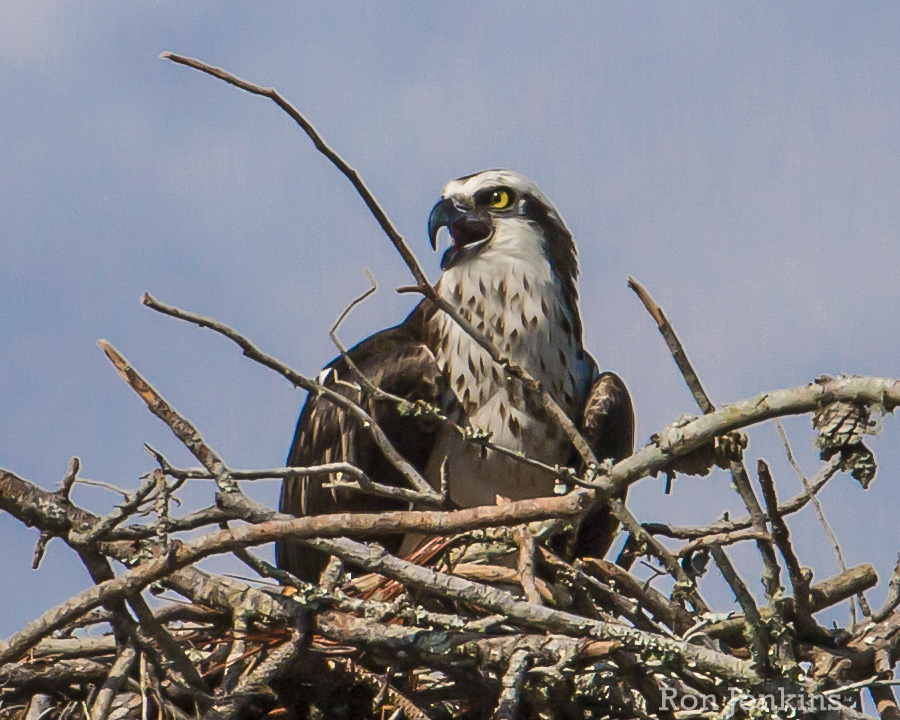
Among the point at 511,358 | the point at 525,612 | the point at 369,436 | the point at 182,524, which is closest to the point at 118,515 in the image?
the point at 182,524

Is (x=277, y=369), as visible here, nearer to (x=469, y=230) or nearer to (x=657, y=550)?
(x=657, y=550)

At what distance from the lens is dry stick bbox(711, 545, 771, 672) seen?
363 cm

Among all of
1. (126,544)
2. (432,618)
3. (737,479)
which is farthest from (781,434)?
(126,544)

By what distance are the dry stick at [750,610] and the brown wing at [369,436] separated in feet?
6.81

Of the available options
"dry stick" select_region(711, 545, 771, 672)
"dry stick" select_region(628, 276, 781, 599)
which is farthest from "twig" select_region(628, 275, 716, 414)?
"dry stick" select_region(711, 545, 771, 672)

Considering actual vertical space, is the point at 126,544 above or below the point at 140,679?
above

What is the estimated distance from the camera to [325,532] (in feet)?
11.1

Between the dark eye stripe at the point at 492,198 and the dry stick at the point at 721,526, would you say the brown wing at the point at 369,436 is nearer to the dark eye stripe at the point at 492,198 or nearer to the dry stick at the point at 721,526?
the dark eye stripe at the point at 492,198

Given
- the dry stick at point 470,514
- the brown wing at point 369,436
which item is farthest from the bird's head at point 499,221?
the dry stick at point 470,514

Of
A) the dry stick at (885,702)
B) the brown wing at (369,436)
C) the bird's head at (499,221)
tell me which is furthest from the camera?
the bird's head at (499,221)

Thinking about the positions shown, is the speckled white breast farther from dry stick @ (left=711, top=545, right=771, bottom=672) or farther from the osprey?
dry stick @ (left=711, top=545, right=771, bottom=672)

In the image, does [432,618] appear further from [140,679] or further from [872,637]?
[872,637]

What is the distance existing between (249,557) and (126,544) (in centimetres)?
36

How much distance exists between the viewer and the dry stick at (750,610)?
3.63 m
